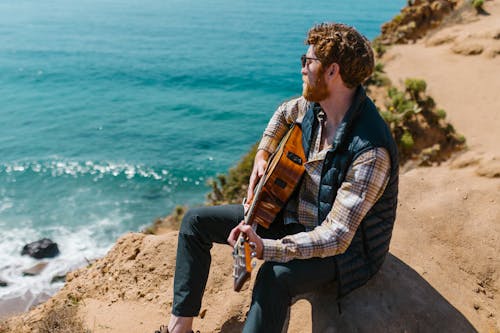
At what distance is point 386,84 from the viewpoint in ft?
51.6

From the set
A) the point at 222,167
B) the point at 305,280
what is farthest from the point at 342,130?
the point at 222,167

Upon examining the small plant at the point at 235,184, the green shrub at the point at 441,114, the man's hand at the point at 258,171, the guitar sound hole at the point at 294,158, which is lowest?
the small plant at the point at 235,184

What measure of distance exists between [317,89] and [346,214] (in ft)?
2.99

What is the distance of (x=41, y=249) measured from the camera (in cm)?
1440

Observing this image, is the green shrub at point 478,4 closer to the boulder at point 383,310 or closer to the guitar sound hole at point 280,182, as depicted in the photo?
the boulder at point 383,310

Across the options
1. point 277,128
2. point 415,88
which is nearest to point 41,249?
point 415,88

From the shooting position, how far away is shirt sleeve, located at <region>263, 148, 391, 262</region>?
317 cm

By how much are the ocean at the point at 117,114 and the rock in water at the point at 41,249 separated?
28cm

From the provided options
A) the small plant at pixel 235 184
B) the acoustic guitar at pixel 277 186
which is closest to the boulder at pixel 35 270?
the small plant at pixel 235 184

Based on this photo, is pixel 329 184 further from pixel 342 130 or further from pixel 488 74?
pixel 488 74

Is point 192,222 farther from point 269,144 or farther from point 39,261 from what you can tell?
point 39,261

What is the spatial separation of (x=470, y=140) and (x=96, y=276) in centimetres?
948

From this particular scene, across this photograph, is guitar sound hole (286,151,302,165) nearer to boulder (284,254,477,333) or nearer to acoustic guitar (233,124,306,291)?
acoustic guitar (233,124,306,291)

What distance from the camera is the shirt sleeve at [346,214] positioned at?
3170mm
